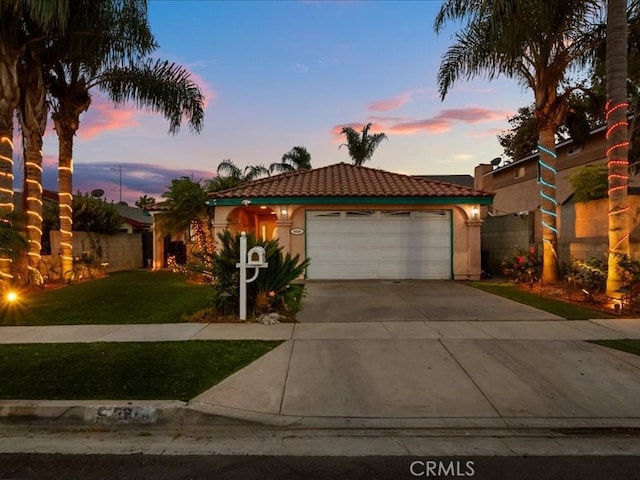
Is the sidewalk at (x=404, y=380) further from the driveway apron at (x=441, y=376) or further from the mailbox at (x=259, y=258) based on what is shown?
the mailbox at (x=259, y=258)

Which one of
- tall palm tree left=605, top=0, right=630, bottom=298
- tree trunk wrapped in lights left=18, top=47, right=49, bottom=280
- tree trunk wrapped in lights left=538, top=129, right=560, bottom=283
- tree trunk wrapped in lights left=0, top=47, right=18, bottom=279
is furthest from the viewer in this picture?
tree trunk wrapped in lights left=18, top=47, right=49, bottom=280

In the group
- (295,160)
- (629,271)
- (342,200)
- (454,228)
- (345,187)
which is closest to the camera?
(629,271)

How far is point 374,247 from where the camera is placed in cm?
1519

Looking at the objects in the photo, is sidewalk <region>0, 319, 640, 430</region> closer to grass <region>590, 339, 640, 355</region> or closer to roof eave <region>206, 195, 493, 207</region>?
grass <region>590, 339, 640, 355</region>

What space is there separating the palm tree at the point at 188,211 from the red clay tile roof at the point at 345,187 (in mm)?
1639

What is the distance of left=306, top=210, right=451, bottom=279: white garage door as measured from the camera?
15164 mm

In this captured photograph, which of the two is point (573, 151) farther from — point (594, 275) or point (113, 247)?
point (113, 247)

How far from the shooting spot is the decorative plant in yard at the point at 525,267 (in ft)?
42.9

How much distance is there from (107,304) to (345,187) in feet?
28.2

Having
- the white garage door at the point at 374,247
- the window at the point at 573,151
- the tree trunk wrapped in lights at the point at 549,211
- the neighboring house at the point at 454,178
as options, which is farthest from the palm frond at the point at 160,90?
the neighboring house at the point at 454,178

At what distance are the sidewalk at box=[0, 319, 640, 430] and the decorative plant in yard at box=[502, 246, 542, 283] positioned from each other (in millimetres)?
5397

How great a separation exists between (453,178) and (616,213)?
33.7 metres

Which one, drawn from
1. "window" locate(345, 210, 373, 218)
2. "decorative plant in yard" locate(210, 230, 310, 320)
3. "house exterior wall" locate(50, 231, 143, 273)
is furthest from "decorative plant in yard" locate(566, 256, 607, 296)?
"house exterior wall" locate(50, 231, 143, 273)

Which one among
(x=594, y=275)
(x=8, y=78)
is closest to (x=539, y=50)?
(x=594, y=275)
